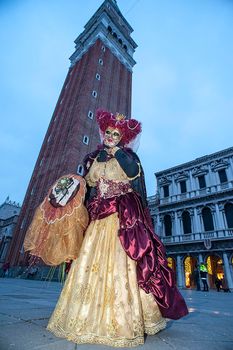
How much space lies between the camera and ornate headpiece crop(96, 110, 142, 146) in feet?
9.11

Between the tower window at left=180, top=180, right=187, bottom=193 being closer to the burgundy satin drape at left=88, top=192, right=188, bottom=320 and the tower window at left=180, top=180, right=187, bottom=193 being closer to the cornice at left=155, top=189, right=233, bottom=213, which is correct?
the cornice at left=155, top=189, right=233, bottom=213

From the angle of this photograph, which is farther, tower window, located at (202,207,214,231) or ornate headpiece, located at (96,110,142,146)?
tower window, located at (202,207,214,231)

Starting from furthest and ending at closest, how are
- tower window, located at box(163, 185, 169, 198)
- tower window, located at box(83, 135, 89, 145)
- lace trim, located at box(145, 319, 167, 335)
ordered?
tower window, located at box(163, 185, 169, 198) < tower window, located at box(83, 135, 89, 145) < lace trim, located at box(145, 319, 167, 335)

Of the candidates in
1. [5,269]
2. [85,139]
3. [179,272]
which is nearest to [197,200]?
[179,272]

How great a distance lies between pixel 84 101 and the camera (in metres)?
22.4

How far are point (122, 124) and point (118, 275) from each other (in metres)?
1.79

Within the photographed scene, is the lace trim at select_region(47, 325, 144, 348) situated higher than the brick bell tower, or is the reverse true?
the brick bell tower

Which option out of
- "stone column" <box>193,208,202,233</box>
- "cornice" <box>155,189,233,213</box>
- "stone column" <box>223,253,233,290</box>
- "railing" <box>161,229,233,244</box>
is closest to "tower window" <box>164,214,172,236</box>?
"railing" <box>161,229,233,244</box>

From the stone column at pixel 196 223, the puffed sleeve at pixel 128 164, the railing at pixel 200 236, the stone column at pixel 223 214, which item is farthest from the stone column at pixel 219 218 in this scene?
the puffed sleeve at pixel 128 164

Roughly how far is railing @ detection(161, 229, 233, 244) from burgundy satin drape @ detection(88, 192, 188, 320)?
16.2m

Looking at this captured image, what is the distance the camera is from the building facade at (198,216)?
16.5 m

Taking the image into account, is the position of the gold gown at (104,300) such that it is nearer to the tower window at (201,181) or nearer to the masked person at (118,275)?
the masked person at (118,275)

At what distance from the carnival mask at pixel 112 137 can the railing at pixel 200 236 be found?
16384mm

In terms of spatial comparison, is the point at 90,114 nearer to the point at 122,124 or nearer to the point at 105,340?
the point at 122,124
